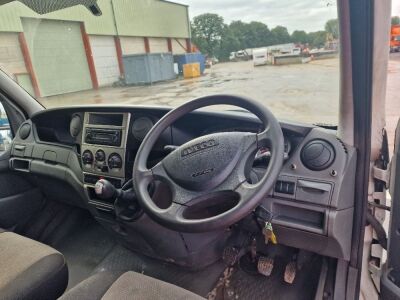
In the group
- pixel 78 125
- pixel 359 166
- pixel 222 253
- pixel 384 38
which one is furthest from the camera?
pixel 78 125

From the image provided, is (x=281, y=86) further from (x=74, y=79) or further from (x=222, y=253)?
(x=74, y=79)

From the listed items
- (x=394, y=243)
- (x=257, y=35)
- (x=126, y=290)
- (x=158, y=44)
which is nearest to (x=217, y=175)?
(x=126, y=290)

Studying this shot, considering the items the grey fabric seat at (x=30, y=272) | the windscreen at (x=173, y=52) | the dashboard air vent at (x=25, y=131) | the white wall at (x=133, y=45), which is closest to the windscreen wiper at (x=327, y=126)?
the windscreen at (x=173, y=52)

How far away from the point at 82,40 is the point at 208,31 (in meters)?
1.54

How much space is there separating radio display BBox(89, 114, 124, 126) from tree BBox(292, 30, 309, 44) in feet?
2.79

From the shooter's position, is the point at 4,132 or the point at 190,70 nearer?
the point at 4,132

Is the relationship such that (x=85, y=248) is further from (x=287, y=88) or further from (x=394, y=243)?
(x=394, y=243)

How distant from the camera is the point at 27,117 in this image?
2.04 metres

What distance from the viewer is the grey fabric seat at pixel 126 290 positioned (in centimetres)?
99

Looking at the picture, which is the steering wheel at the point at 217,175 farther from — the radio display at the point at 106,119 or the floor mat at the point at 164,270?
the floor mat at the point at 164,270

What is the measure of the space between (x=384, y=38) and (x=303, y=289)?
1.13 metres

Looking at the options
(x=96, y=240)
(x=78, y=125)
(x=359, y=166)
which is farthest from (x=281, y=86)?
(x=96, y=240)

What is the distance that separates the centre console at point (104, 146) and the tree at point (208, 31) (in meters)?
0.54

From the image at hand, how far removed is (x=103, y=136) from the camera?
60.2 inches
